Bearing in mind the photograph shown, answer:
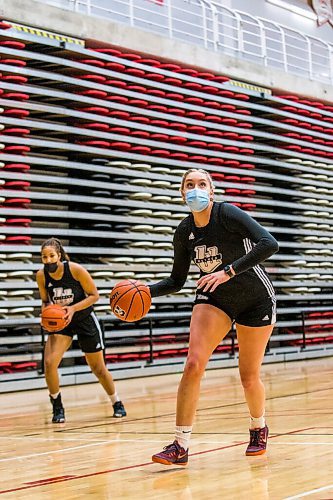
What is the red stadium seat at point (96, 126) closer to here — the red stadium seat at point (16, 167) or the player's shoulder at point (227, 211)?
the red stadium seat at point (16, 167)

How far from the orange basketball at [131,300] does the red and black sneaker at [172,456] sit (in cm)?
82

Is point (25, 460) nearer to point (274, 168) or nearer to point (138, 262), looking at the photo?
point (138, 262)

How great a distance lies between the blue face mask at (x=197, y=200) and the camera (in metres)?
5.42

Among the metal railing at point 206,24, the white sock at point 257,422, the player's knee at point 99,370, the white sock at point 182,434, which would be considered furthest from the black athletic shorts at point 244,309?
the metal railing at point 206,24

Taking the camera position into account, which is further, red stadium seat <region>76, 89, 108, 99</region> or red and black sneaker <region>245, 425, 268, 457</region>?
red stadium seat <region>76, 89, 108, 99</region>

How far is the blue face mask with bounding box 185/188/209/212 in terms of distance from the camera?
542 centimetres

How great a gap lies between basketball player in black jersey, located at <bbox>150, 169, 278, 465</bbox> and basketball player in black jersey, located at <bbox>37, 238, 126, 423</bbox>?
2917 millimetres

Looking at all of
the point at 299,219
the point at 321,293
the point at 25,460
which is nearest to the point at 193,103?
the point at 299,219

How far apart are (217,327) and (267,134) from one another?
1261cm

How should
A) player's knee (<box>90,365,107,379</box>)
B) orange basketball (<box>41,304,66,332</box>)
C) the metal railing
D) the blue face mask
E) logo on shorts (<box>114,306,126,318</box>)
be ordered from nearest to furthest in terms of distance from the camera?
1. the blue face mask
2. logo on shorts (<box>114,306,126,318</box>)
3. orange basketball (<box>41,304,66,332</box>)
4. player's knee (<box>90,365,107,379</box>)
5. the metal railing

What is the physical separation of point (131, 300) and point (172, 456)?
0.96 metres

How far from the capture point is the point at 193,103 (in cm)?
1594

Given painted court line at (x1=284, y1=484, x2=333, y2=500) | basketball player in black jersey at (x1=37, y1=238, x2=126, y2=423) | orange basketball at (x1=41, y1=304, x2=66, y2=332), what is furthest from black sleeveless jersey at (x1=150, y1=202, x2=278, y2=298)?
basketball player in black jersey at (x1=37, y1=238, x2=126, y2=423)

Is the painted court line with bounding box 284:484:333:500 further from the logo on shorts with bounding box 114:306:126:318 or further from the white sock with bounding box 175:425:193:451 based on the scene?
the logo on shorts with bounding box 114:306:126:318
